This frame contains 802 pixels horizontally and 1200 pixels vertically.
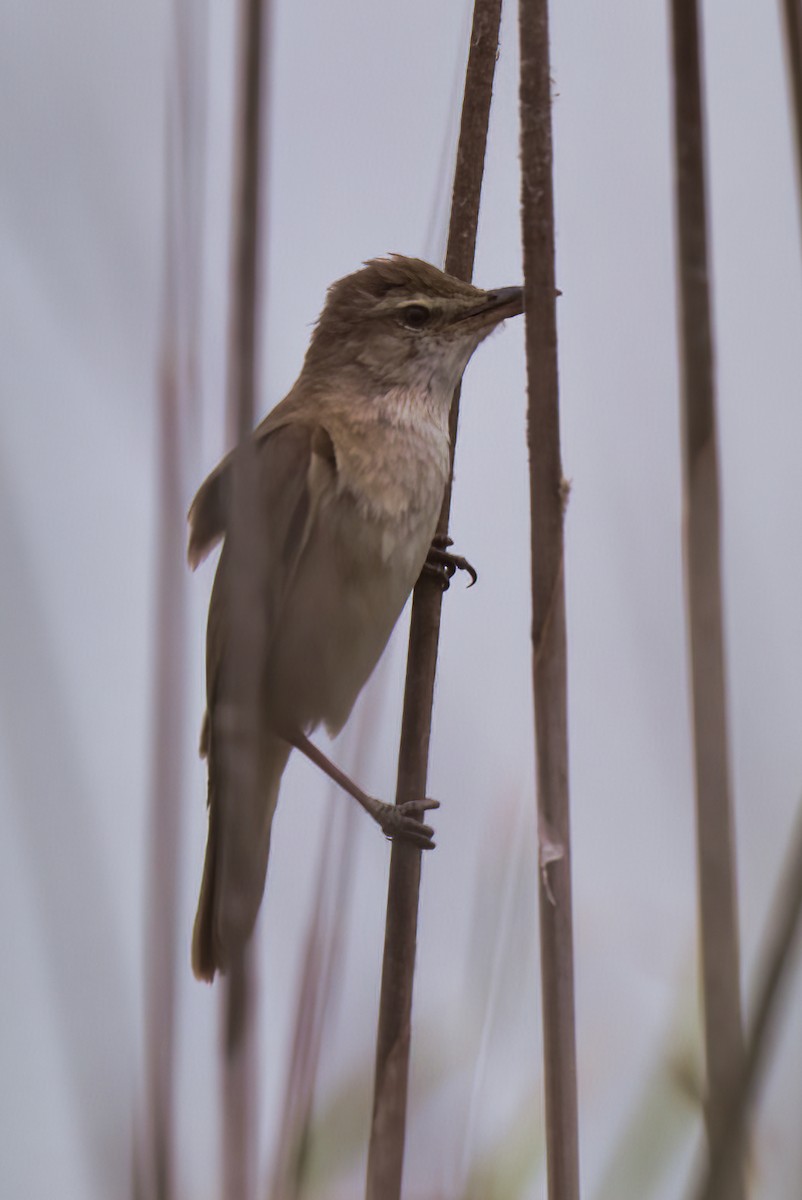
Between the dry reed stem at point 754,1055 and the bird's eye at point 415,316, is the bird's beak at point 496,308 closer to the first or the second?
the bird's eye at point 415,316

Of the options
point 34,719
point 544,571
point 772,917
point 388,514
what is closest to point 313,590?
point 388,514

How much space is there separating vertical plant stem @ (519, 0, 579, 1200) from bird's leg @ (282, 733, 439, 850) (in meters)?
0.22

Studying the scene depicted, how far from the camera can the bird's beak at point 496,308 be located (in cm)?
276

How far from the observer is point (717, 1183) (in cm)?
76

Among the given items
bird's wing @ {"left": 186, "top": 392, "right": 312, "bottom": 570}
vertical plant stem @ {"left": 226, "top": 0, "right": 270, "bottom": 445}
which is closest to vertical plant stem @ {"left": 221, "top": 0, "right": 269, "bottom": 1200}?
vertical plant stem @ {"left": 226, "top": 0, "right": 270, "bottom": 445}

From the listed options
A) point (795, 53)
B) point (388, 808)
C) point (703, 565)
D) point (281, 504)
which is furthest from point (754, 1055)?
point (281, 504)

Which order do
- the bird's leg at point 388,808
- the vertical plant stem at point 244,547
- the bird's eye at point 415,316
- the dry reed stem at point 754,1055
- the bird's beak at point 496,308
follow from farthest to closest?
the bird's eye at point 415,316 → the bird's beak at point 496,308 → the bird's leg at point 388,808 → the vertical plant stem at point 244,547 → the dry reed stem at point 754,1055

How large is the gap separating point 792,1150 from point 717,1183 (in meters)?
0.45

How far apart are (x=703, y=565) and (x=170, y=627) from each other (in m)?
0.49

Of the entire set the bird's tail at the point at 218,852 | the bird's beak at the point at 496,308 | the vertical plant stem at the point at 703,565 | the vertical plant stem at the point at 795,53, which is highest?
the bird's beak at the point at 496,308

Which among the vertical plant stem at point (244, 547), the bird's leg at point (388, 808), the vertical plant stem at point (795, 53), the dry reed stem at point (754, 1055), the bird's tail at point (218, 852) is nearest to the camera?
the dry reed stem at point (754, 1055)

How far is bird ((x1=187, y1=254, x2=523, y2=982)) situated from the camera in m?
2.57

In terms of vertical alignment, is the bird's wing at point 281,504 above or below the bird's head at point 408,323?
below

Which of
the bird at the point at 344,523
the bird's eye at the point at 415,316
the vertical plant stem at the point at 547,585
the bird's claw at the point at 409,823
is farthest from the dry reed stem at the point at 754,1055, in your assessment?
the bird's eye at the point at 415,316
